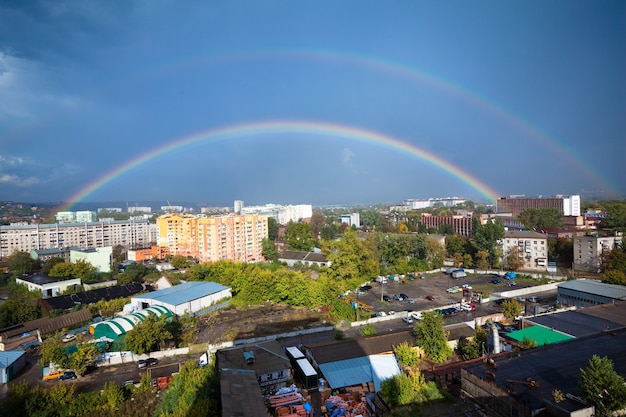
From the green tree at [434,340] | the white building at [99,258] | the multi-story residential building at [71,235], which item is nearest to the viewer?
the green tree at [434,340]

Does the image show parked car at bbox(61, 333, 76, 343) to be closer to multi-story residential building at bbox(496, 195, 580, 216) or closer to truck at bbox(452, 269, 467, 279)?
truck at bbox(452, 269, 467, 279)

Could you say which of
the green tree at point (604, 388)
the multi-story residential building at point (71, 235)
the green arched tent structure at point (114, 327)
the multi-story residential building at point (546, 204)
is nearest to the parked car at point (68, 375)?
the green arched tent structure at point (114, 327)

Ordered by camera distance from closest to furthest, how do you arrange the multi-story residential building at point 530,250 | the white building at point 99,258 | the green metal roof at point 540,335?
the green metal roof at point 540,335
the multi-story residential building at point 530,250
the white building at point 99,258

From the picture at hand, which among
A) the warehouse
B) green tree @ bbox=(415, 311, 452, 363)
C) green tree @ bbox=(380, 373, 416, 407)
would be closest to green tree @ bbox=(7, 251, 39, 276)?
the warehouse

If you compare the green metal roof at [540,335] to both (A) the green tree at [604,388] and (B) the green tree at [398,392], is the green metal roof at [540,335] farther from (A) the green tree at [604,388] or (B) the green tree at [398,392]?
(A) the green tree at [604,388]

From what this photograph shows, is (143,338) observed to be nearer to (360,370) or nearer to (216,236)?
(360,370)

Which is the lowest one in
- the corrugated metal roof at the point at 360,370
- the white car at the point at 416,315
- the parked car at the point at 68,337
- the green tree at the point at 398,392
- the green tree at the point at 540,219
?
the parked car at the point at 68,337
